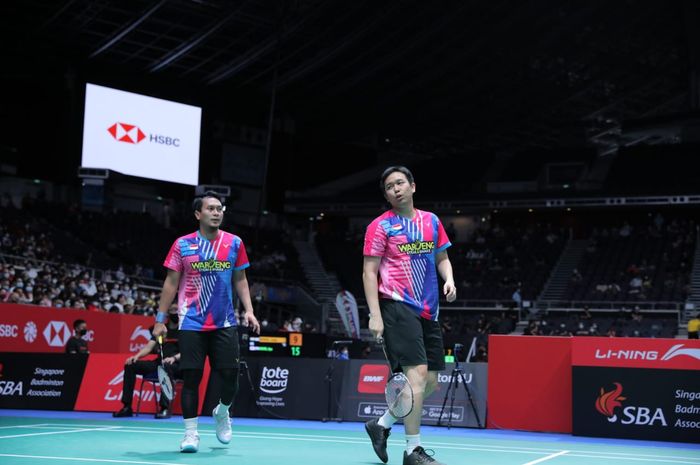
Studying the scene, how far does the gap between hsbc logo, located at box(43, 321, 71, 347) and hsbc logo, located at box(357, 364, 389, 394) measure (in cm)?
909

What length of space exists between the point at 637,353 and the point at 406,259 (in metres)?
6.64

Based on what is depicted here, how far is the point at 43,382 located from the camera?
1633 cm

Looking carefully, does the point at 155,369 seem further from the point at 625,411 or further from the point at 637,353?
the point at 637,353

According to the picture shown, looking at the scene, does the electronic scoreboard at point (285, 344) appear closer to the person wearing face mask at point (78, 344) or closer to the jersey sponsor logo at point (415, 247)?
the person wearing face mask at point (78, 344)

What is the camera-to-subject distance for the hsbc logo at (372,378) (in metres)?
15.0

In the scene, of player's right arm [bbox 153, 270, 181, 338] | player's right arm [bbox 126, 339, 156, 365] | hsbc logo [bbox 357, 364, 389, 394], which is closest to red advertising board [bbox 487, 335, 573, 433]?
hsbc logo [bbox 357, 364, 389, 394]

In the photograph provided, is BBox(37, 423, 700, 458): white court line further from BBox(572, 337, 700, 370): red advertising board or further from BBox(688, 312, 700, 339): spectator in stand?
BBox(688, 312, 700, 339): spectator in stand

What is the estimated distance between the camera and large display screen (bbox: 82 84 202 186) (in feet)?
121

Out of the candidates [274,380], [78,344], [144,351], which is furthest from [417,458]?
[78,344]

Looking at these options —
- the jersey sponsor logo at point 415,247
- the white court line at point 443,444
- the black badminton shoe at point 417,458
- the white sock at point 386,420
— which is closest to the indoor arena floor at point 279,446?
the white court line at point 443,444

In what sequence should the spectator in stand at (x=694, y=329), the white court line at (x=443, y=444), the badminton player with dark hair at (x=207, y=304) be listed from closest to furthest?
the badminton player with dark hair at (x=207, y=304) < the white court line at (x=443, y=444) < the spectator in stand at (x=694, y=329)

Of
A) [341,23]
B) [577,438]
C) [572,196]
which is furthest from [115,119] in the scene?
[577,438]

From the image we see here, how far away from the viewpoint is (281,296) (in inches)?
1745

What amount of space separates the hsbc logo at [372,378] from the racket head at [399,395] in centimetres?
767
